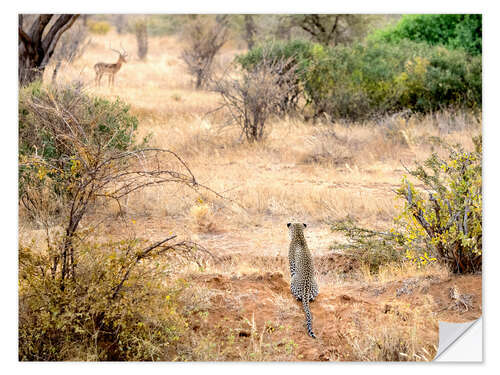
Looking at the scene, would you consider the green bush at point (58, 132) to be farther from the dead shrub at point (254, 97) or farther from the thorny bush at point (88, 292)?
the dead shrub at point (254, 97)

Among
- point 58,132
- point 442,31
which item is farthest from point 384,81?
point 58,132

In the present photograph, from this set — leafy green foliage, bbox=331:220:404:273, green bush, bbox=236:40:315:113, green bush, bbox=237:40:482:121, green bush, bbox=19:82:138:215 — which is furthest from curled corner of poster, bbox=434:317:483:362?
green bush, bbox=236:40:315:113

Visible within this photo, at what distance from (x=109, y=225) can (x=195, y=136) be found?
276cm

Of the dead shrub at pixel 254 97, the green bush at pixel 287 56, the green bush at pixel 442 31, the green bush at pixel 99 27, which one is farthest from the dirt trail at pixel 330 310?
the green bush at pixel 99 27

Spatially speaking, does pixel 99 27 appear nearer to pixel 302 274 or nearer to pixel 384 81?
pixel 384 81

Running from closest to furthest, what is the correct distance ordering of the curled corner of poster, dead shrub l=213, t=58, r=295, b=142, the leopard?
1. the curled corner of poster
2. the leopard
3. dead shrub l=213, t=58, r=295, b=142

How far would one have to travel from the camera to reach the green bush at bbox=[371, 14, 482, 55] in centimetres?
1326

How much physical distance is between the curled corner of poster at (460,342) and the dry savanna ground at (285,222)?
0.20 ft

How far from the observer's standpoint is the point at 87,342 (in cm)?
377

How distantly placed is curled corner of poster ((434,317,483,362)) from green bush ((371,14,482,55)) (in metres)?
9.63

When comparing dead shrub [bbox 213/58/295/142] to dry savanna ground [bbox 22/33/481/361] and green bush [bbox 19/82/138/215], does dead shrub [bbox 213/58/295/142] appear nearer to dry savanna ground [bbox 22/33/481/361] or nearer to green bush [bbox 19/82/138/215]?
dry savanna ground [bbox 22/33/481/361]

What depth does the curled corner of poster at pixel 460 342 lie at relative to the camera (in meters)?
3.84

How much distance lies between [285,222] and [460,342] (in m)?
2.82

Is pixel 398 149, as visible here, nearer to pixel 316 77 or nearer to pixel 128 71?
pixel 316 77
